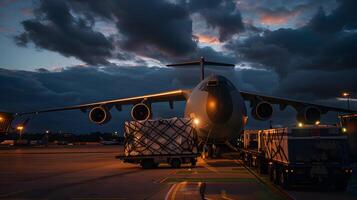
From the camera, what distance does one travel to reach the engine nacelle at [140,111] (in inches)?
1166

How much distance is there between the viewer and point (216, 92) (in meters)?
22.8

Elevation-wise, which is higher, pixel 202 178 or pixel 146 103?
pixel 146 103

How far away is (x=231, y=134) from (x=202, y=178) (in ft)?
26.7

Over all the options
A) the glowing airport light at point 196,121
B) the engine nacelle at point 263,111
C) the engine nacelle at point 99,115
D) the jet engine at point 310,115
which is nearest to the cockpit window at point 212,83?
the glowing airport light at point 196,121

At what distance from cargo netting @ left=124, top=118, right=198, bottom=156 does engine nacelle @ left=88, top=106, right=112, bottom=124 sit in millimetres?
8328

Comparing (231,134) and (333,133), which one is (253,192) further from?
(231,134)

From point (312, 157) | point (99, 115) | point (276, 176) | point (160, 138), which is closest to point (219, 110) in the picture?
point (160, 138)

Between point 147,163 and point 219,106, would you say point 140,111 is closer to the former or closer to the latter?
point 147,163

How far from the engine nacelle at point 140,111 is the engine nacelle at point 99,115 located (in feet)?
8.82

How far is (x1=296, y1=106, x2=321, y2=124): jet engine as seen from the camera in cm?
2936

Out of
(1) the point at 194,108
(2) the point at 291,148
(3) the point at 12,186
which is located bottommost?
(3) the point at 12,186

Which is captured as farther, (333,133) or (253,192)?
(333,133)

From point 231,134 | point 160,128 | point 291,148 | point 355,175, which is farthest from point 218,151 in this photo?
point 291,148

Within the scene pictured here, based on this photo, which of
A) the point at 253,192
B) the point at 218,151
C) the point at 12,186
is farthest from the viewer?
the point at 218,151
